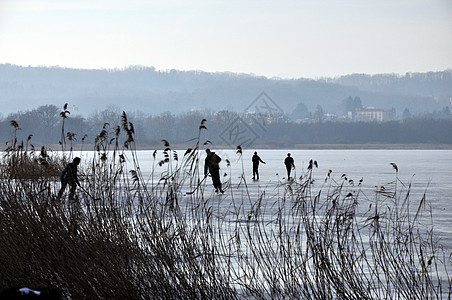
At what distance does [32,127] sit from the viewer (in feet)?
367

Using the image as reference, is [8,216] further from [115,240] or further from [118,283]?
[118,283]

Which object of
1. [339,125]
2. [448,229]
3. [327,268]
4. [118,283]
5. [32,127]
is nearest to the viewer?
[118,283]

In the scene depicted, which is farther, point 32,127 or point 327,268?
point 32,127

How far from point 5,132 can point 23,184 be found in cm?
9912

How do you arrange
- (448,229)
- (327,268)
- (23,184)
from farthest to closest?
(448,229) → (23,184) → (327,268)

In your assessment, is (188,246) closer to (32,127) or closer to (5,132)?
(5,132)

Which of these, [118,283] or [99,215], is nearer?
[118,283]

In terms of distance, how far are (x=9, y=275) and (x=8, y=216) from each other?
131 cm

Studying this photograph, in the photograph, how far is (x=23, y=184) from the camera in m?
8.20

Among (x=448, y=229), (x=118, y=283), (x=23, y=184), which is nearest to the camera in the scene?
(x=118, y=283)

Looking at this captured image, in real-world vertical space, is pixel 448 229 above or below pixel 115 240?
below

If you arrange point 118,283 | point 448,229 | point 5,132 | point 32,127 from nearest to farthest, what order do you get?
point 118,283, point 448,229, point 5,132, point 32,127

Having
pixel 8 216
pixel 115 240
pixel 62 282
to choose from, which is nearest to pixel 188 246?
pixel 115 240

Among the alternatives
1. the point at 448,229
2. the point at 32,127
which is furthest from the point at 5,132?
the point at 448,229
